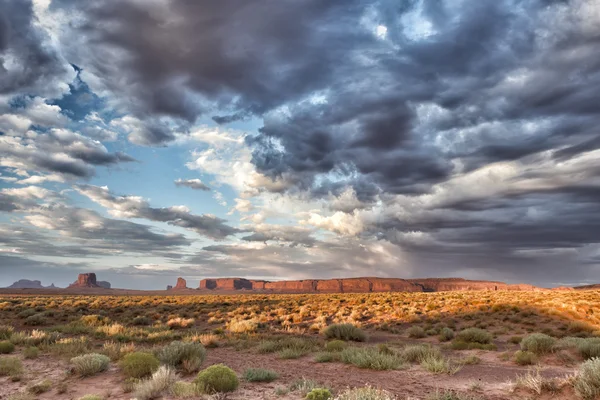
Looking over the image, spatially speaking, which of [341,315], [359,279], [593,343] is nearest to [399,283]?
[359,279]

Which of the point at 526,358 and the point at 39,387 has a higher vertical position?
the point at 39,387

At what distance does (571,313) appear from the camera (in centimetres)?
2683

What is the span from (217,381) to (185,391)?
2.35 feet

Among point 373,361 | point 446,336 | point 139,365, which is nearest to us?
point 139,365

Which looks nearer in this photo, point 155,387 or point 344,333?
point 155,387

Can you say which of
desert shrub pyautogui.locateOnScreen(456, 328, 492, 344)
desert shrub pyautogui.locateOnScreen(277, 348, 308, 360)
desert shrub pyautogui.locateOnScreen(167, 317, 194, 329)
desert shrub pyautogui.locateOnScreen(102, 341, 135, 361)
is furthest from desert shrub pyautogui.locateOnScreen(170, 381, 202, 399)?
desert shrub pyautogui.locateOnScreen(167, 317, 194, 329)

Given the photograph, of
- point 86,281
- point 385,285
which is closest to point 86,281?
point 86,281

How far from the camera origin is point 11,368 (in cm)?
1118

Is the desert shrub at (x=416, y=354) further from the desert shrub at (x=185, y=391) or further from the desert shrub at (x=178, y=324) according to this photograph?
the desert shrub at (x=178, y=324)

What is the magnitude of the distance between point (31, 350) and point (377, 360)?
12.5m

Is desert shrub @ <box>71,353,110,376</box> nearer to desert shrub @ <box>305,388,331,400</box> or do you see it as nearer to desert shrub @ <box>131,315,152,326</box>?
desert shrub @ <box>305,388,331,400</box>

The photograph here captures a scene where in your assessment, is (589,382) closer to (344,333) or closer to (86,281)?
(344,333)

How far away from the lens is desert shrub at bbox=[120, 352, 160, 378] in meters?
10.1

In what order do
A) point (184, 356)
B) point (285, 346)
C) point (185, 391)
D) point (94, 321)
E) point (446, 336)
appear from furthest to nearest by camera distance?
1. point (94, 321)
2. point (446, 336)
3. point (285, 346)
4. point (184, 356)
5. point (185, 391)
